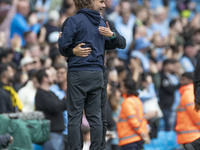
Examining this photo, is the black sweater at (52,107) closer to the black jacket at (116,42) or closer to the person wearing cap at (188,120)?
the person wearing cap at (188,120)

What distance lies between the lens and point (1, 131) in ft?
23.4

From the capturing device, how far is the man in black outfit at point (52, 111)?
7.92 meters

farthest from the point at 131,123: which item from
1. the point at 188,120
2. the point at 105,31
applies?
the point at 105,31

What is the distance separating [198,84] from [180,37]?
1030cm

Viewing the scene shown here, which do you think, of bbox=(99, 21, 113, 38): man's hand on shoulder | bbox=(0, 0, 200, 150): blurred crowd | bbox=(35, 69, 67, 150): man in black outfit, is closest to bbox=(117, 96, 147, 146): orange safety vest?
bbox=(0, 0, 200, 150): blurred crowd

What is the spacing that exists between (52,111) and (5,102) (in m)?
0.75

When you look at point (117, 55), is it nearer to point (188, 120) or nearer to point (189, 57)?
point (189, 57)

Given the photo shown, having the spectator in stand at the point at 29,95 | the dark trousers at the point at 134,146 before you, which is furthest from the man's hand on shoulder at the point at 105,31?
the spectator in stand at the point at 29,95

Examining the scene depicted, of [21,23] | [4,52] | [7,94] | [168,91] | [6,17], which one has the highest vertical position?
[6,17]

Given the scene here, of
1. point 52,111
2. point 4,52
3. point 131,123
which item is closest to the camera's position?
point 131,123

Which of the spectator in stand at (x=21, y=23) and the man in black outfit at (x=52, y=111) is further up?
the spectator in stand at (x=21, y=23)

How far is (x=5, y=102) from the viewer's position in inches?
314

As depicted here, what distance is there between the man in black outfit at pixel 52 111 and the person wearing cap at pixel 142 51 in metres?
4.80

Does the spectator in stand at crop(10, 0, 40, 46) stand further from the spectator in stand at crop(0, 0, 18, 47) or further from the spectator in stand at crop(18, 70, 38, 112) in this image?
the spectator in stand at crop(18, 70, 38, 112)
